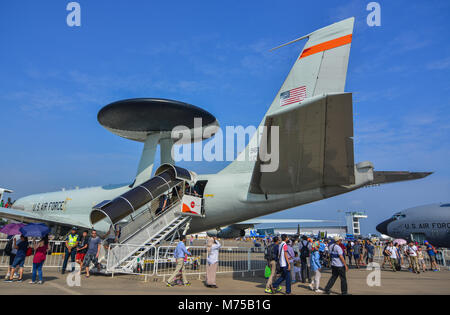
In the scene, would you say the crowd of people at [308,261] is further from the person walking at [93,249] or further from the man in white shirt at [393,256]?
the person walking at [93,249]

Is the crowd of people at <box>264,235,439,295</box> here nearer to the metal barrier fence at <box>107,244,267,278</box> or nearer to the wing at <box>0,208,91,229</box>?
the metal barrier fence at <box>107,244,267,278</box>

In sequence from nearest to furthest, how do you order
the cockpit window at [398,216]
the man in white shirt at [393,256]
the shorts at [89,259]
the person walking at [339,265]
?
1. the person walking at [339,265]
2. the shorts at [89,259]
3. the man in white shirt at [393,256]
4. the cockpit window at [398,216]

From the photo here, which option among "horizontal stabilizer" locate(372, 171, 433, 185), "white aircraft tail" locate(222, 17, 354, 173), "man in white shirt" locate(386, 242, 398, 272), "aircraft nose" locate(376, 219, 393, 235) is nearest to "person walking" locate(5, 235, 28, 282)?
"white aircraft tail" locate(222, 17, 354, 173)

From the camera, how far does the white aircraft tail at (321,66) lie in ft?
25.3

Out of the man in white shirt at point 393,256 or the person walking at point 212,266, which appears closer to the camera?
the person walking at point 212,266

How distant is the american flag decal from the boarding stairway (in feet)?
16.0

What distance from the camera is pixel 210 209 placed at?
36.1 feet

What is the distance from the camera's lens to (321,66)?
828 centimetres

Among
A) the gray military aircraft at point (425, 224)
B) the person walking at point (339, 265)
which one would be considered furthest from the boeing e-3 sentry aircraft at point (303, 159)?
the gray military aircraft at point (425, 224)

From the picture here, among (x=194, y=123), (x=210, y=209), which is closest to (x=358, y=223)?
(x=194, y=123)

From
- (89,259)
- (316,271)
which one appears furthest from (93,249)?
(316,271)

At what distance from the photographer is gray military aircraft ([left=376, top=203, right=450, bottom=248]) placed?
20.2 meters
